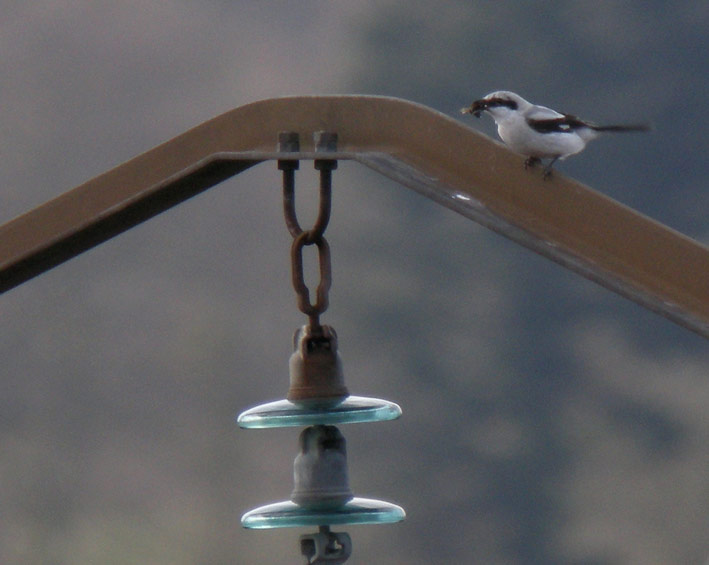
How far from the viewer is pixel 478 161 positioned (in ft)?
4.96

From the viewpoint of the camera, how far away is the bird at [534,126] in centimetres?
382

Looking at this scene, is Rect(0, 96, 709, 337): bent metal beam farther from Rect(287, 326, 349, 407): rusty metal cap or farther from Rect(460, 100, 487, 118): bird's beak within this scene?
Rect(460, 100, 487, 118): bird's beak

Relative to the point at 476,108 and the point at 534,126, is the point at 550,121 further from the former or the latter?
the point at 476,108

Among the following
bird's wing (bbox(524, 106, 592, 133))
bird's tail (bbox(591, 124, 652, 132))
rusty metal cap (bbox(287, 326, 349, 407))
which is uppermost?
bird's wing (bbox(524, 106, 592, 133))

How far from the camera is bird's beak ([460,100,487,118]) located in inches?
143

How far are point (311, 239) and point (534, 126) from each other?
2433 millimetres

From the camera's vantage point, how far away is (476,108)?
3793 millimetres

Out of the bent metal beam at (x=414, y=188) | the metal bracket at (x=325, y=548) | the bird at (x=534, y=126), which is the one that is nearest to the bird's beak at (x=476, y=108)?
the bird at (x=534, y=126)

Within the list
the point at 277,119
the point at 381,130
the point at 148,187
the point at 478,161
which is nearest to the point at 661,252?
the point at 478,161

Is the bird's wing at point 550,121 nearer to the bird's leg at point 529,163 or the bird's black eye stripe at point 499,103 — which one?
the bird's black eye stripe at point 499,103

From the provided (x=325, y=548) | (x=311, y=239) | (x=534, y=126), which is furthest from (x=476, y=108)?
(x=325, y=548)

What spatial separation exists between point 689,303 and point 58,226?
2.66 feet

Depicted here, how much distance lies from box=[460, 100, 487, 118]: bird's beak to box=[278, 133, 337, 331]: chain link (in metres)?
1.96

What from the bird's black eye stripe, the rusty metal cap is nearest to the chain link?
the rusty metal cap
